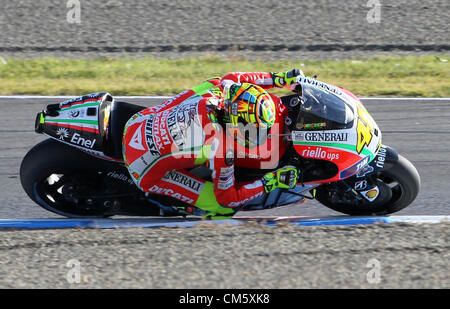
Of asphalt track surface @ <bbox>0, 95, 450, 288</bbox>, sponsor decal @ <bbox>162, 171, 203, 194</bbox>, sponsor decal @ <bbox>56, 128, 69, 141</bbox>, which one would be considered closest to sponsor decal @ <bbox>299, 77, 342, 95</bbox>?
asphalt track surface @ <bbox>0, 95, 450, 288</bbox>

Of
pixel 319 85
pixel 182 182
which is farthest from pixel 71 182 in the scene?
pixel 319 85

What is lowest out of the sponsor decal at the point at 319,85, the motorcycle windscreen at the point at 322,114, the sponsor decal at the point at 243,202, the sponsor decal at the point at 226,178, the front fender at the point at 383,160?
the sponsor decal at the point at 243,202

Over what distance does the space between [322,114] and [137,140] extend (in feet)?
5.09

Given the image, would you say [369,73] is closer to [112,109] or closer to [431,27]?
[431,27]

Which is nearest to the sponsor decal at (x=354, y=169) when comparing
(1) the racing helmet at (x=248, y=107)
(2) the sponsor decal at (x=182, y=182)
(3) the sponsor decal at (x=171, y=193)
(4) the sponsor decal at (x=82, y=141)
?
(1) the racing helmet at (x=248, y=107)

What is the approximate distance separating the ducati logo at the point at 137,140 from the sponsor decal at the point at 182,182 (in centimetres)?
35

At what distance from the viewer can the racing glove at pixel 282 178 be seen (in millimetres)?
5703

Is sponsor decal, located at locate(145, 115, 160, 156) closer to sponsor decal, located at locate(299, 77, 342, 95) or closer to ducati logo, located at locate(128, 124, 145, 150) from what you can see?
ducati logo, located at locate(128, 124, 145, 150)

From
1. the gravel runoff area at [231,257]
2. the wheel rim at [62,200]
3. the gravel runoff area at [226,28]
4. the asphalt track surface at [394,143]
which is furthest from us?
the gravel runoff area at [226,28]

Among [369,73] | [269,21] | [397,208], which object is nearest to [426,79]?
[369,73]

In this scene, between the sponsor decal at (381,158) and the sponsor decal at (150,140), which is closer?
the sponsor decal at (150,140)

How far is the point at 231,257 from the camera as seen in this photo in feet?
17.4

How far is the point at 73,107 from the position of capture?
621cm

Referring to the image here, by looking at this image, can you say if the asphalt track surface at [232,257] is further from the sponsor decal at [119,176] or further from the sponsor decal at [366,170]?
the sponsor decal at [119,176]
